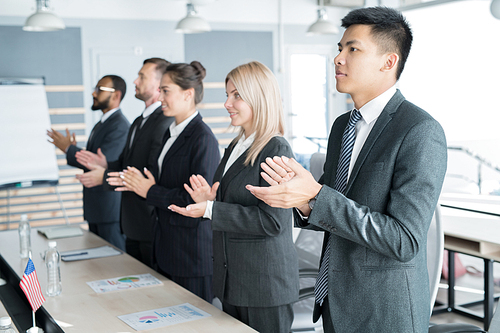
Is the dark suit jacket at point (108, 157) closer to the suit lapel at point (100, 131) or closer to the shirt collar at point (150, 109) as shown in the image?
the suit lapel at point (100, 131)

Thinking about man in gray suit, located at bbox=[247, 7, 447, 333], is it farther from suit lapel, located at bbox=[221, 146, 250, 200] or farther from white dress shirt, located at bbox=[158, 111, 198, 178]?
white dress shirt, located at bbox=[158, 111, 198, 178]

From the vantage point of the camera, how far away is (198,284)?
2.57 m

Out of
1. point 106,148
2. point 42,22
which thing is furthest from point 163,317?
point 42,22

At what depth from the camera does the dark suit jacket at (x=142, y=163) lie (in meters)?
3.03

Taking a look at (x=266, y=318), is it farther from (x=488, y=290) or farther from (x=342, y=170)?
(x=488, y=290)

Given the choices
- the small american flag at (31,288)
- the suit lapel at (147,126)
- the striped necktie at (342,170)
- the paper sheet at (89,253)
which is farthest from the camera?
the suit lapel at (147,126)

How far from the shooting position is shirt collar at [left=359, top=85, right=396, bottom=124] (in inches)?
57.6

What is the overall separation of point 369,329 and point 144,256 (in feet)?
6.42

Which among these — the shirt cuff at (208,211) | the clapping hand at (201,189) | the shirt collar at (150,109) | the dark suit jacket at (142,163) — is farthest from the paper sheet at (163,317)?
the shirt collar at (150,109)

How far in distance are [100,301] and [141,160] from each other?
4.16ft

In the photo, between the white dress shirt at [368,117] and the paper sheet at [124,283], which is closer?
the white dress shirt at [368,117]

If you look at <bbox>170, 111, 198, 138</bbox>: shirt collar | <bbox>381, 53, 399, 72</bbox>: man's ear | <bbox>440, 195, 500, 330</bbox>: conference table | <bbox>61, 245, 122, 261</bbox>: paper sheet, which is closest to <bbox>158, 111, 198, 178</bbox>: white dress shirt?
<bbox>170, 111, 198, 138</bbox>: shirt collar

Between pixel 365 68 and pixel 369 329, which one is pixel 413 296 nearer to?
pixel 369 329

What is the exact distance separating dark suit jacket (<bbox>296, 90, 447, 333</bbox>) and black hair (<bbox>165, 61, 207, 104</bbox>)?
1.50 metres
